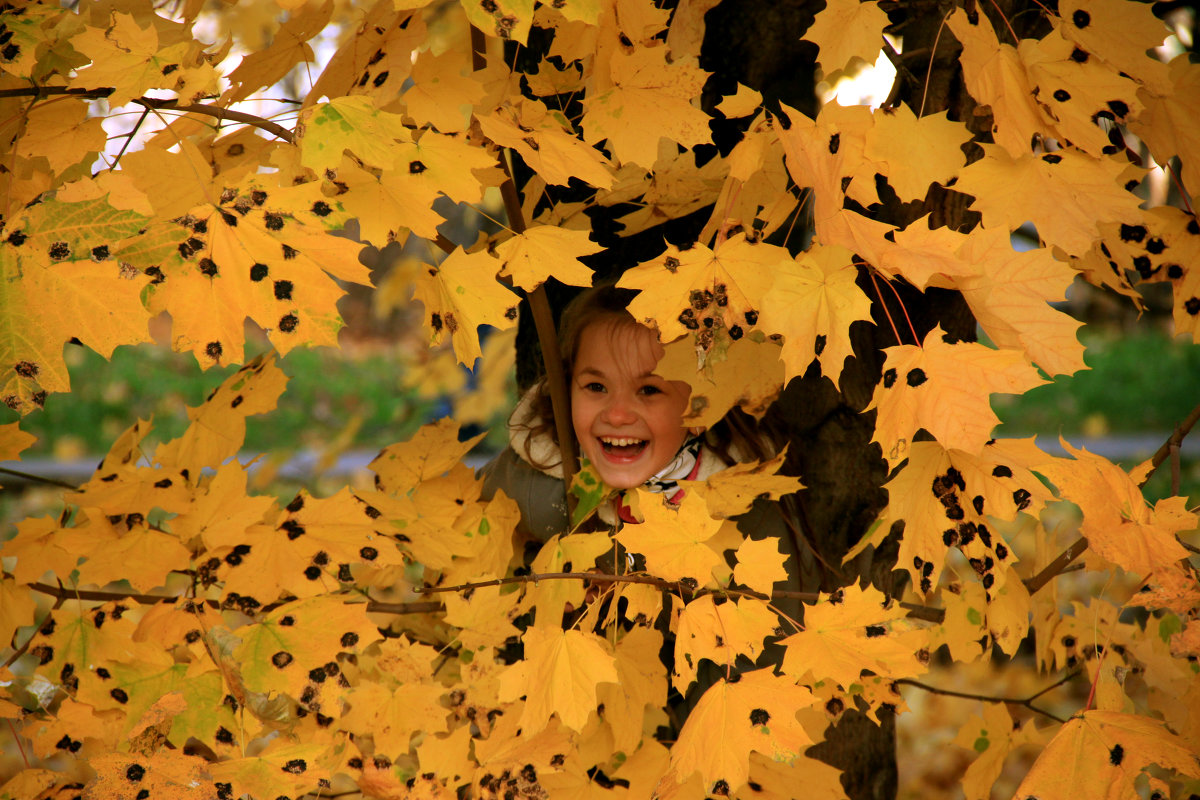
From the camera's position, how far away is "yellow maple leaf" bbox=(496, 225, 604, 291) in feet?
4.27

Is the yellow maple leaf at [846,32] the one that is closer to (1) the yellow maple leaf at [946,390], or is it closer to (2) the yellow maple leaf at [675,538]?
(1) the yellow maple leaf at [946,390]

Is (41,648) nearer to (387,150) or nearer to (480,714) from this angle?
(480,714)

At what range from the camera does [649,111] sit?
4.25 feet

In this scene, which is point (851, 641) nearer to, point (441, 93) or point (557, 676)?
point (557, 676)

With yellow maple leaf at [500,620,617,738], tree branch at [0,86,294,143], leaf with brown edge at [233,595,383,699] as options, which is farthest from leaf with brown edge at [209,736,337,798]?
tree branch at [0,86,294,143]

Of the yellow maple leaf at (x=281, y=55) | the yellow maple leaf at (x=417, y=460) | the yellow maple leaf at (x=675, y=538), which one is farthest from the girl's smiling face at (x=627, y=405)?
the yellow maple leaf at (x=281, y=55)

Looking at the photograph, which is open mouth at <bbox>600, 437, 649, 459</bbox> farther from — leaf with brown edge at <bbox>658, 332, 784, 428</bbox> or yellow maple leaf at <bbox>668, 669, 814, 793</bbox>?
yellow maple leaf at <bbox>668, 669, 814, 793</bbox>

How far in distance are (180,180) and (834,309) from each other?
87 centimetres

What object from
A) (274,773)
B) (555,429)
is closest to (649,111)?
(555,429)

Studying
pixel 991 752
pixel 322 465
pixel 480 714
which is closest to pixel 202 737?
pixel 480 714

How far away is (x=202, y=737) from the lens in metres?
1.39

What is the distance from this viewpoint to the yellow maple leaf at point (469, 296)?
1.29 m

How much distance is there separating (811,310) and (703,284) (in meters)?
0.16

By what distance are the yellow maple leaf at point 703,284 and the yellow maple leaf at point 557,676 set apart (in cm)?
44
